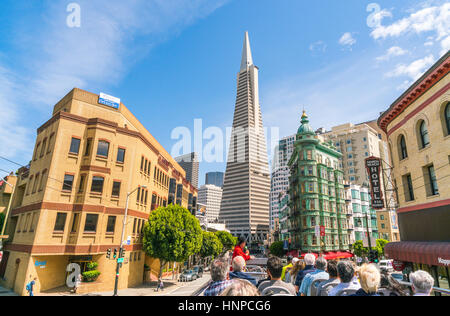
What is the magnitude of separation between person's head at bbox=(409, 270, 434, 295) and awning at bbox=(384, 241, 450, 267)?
15.0 metres

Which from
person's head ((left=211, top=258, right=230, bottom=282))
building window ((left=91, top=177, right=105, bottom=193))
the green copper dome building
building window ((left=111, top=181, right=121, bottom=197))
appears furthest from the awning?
building window ((left=91, top=177, right=105, bottom=193))

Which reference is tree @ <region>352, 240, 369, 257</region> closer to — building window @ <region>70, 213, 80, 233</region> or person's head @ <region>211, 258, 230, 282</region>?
building window @ <region>70, 213, 80, 233</region>

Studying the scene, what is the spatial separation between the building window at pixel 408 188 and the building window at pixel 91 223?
1117 inches

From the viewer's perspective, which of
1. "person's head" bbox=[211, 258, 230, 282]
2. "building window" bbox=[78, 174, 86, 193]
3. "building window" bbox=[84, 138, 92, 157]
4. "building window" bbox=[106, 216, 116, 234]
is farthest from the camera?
"building window" bbox=[84, 138, 92, 157]

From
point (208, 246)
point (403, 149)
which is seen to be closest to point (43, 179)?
point (403, 149)

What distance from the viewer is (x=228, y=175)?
168000 millimetres

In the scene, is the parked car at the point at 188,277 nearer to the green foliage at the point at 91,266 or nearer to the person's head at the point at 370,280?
the green foliage at the point at 91,266

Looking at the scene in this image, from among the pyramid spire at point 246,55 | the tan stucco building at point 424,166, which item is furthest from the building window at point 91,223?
the pyramid spire at point 246,55

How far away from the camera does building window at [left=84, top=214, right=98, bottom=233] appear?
80.7 feet

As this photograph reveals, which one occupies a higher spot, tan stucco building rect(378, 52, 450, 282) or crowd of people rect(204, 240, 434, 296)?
tan stucco building rect(378, 52, 450, 282)

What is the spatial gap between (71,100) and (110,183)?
992 cm

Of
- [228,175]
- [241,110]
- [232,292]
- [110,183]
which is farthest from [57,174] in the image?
[241,110]

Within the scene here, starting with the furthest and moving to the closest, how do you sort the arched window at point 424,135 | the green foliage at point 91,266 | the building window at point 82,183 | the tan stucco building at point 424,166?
the building window at point 82,183, the green foliage at point 91,266, the arched window at point 424,135, the tan stucco building at point 424,166

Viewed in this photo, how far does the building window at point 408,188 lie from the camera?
70.0 feet
